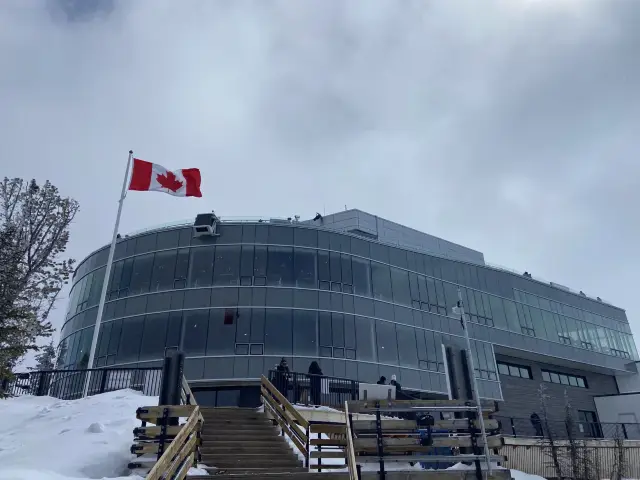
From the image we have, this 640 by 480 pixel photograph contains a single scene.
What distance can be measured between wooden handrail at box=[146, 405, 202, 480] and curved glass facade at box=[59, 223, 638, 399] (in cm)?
1480

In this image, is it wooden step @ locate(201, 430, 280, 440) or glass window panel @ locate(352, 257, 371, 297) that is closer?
wooden step @ locate(201, 430, 280, 440)

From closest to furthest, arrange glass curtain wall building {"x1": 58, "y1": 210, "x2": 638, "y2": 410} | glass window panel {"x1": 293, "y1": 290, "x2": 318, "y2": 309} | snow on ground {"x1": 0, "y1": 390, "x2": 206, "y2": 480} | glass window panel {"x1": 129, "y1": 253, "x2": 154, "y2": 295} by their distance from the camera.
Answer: snow on ground {"x1": 0, "y1": 390, "x2": 206, "y2": 480} → glass curtain wall building {"x1": 58, "y1": 210, "x2": 638, "y2": 410} → glass window panel {"x1": 293, "y1": 290, "x2": 318, "y2": 309} → glass window panel {"x1": 129, "y1": 253, "x2": 154, "y2": 295}

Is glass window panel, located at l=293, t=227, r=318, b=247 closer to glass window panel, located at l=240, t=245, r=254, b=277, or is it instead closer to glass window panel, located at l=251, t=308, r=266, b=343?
glass window panel, located at l=240, t=245, r=254, b=277

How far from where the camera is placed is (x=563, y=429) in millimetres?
36469

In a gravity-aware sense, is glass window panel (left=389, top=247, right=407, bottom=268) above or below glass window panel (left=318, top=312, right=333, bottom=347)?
above

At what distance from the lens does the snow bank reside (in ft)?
33.3

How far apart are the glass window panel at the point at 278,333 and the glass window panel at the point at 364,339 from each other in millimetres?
3872

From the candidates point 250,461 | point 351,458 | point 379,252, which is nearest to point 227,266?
point 379,252

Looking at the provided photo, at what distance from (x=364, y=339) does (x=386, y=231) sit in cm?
1022

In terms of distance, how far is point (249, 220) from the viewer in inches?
1173

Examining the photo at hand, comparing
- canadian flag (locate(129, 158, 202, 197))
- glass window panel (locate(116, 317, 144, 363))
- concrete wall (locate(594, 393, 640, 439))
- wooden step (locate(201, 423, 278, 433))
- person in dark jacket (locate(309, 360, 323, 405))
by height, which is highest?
canadian flag (locate(129, 158, 202, 197))

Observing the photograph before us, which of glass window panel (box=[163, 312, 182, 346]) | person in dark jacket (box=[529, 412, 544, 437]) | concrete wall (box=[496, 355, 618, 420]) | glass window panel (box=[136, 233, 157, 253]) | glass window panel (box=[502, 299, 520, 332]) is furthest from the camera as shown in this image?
glass window panel (box=[502, 299, 520, 332])

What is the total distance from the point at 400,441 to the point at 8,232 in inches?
639

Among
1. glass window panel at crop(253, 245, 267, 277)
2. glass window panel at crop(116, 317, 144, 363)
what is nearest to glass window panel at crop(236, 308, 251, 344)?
glass window panel at crop(253, 245, 267, 277)
